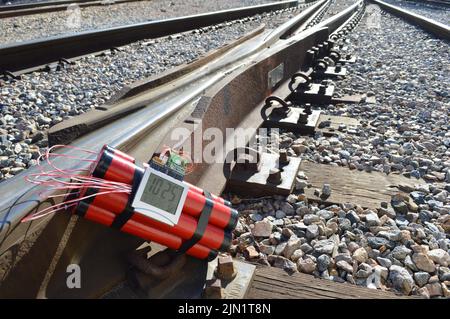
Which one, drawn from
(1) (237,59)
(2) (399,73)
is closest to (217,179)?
(1) (237,59)

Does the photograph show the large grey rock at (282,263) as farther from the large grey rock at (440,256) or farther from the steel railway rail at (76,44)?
the steel railway rail at (76,44)

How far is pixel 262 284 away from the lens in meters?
2.01

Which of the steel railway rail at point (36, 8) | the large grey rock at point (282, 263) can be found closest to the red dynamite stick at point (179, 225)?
the large grey rock at point (282, 263)

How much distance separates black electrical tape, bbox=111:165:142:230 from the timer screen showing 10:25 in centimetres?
5

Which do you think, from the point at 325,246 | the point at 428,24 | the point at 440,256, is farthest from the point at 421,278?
the point at 428,24

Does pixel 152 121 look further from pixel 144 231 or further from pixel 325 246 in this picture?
pixel 325 246

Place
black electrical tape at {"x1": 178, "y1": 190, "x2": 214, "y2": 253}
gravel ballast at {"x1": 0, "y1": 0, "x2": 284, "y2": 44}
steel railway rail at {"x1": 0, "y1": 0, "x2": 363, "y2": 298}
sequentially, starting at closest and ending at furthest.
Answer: steel railway rail at {"x1": 0, "y1": 0, "x2": 363, "y2": 298}, black electrical tape at {"x1": 178, "y1": 190, "x2": 214, "y2": 253}, gravel ballast at {"x1": 0, "y1": 0, "x2": 284, "y2": 44}

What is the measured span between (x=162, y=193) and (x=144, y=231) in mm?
199

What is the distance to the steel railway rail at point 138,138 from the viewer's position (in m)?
1.57

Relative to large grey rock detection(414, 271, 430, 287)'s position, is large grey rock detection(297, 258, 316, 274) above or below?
above

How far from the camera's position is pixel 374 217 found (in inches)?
100

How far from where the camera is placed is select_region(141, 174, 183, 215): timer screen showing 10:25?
1.67 m

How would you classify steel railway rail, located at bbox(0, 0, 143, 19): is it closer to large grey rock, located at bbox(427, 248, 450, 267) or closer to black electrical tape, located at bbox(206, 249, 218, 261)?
black electrical tape, located at bbox(206, 249, 218, 261)

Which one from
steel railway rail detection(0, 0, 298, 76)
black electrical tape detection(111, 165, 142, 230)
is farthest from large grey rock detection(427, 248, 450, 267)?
steel railway rail detection(0, 0, 298, 76)
